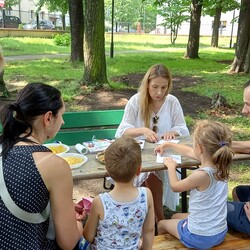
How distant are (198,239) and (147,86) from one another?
1.48 meters

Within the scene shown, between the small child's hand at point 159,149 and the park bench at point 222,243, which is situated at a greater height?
the small child's hand at point 159,149

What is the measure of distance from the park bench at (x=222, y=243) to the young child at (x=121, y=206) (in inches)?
17.5

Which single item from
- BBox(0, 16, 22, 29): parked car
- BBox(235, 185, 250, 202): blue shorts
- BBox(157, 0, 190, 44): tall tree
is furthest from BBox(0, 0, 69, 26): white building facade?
BBox(235, 185, 250, 202): blue shorts

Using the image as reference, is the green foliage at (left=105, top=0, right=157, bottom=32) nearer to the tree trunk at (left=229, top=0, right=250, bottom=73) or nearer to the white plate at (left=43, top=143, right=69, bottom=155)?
the tree trunk at (left=229, top=0, right=250, bottom=73)

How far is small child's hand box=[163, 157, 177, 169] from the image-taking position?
2.39 meters

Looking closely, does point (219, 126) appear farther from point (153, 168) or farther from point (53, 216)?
point (53, 216)

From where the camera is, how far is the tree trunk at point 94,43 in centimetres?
812

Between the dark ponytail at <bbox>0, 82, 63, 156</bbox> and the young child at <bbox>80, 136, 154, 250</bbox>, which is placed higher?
the dark ponytail at <bbox>0, 82, 63, 156</bbox>

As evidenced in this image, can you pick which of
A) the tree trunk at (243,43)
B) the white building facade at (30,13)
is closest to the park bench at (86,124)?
the tree trunk at (243,43)

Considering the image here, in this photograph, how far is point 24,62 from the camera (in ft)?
45.1

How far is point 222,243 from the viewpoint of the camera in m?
2.28

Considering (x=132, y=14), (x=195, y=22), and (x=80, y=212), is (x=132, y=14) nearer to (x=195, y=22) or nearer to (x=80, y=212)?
(x=195, y=22)

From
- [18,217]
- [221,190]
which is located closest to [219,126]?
[221,190]

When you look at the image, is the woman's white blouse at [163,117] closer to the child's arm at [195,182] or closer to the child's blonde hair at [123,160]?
the child's arm at [195,182]
